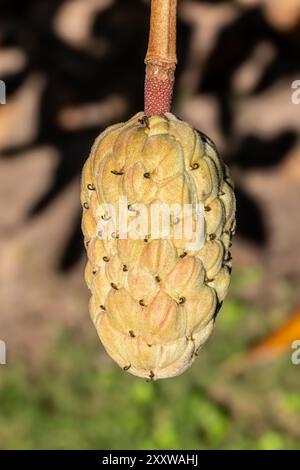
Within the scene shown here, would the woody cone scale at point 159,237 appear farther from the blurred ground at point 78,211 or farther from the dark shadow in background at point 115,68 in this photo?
the dark shadow in background at point 115,68

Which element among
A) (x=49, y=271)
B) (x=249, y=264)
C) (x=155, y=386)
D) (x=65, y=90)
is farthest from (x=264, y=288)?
(x=65, y=90)

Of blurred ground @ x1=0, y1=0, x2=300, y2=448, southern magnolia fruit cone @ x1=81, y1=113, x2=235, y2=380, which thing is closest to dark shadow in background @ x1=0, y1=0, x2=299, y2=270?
blurred ground @ x1=0, y1=0, x2=300, y2=448

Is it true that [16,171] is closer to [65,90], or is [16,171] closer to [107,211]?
[65,90]

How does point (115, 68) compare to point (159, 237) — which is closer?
point (159, 237)

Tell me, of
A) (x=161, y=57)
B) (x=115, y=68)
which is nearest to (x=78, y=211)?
(x=115, y=68)

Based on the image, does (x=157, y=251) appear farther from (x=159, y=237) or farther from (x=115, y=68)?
(x=115, y=68)

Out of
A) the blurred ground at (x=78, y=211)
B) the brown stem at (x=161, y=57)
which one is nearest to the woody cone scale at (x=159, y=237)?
the brown stem at (x=161, y=57)
